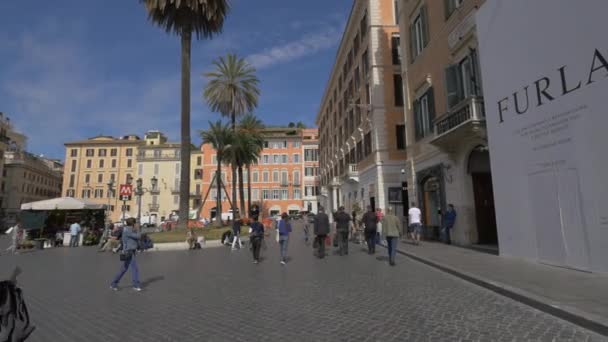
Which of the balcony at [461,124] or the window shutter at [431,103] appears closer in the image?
the balcony at [461,124]

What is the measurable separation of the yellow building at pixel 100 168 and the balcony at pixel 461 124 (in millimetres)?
67847

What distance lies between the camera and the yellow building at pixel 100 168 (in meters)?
69.0

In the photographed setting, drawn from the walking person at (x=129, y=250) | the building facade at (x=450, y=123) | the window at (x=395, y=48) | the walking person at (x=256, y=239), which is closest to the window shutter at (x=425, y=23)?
the building facade at (x=450, y=123)

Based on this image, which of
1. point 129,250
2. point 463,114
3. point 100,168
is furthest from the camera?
point 100,168

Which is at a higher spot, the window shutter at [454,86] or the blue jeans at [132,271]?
the window shutter at [454,86]

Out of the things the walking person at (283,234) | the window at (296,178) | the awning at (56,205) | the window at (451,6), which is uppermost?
the window at (451,6)

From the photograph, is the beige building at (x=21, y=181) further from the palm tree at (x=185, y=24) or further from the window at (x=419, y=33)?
the window at (x=419, y=33)

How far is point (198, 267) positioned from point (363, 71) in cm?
2008

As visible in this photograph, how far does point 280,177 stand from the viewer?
65.8 meters

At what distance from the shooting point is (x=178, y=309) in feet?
20.0

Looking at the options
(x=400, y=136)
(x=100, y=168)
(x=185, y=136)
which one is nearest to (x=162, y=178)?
(x=100, y=168)

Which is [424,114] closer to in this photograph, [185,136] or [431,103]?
[431,103]

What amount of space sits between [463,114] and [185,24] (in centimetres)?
1804

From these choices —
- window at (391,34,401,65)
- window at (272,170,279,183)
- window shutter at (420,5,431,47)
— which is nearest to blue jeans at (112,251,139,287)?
window shutter at (420,5,431,47)
